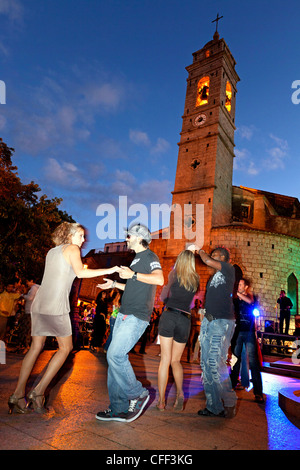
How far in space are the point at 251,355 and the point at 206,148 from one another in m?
23.8

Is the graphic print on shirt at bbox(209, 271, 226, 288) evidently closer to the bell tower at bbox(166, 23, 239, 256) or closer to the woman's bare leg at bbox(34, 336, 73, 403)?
the woman's bare leg at bbox(34, 336, 73, 403)

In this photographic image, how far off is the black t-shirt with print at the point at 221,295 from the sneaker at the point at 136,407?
1239mm

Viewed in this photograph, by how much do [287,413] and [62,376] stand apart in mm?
3352

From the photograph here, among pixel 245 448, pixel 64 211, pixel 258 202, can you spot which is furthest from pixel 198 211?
pixel 245 448

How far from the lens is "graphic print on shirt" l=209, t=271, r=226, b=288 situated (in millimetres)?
3624

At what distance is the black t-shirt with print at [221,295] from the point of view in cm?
351

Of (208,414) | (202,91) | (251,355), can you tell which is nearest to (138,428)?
(208,414)

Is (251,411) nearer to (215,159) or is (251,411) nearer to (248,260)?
(248,260)

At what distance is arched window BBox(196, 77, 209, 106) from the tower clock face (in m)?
1.59

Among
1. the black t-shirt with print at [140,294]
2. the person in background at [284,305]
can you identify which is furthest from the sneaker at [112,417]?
the person in background at [284,305]

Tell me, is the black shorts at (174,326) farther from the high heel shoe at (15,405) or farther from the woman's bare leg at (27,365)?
the high heel shoe at (15,405)

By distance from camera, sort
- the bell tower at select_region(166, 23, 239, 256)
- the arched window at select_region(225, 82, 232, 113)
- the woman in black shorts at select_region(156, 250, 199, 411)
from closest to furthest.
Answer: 1. the woman in black shorts at select_region(156, 250, 199, 411)
2. the bell tower at select_region(166, 23, 239, 256)
3. the arched window at select_region(225, 82, 232, 113)

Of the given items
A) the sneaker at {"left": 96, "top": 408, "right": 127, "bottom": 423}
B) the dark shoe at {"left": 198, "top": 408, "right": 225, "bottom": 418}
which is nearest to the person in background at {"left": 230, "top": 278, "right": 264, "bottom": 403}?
the dark shoe at {"left": 198, "top": 408, "right": 225, "bottom": 418}
